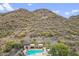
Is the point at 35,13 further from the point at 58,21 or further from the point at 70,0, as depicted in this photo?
the point at 70,0

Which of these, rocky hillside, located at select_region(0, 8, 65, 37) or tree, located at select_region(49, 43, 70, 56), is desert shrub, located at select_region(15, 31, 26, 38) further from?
tree, located at select_region(49, 43, 70, 56)

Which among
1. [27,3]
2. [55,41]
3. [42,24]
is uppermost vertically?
[27,3]

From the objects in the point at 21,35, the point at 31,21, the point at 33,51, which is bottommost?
the point at 33,51

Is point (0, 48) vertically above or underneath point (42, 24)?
underneath

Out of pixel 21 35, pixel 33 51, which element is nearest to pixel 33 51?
pixel 33 51

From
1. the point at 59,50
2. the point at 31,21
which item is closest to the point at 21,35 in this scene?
the point at 31,21

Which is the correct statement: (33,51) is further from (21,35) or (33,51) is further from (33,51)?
(21,35)

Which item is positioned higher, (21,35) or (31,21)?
(31,21)

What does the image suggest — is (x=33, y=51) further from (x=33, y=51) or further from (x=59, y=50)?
(x=59, y=50)

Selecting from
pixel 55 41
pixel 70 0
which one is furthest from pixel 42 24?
pixel 70 0
